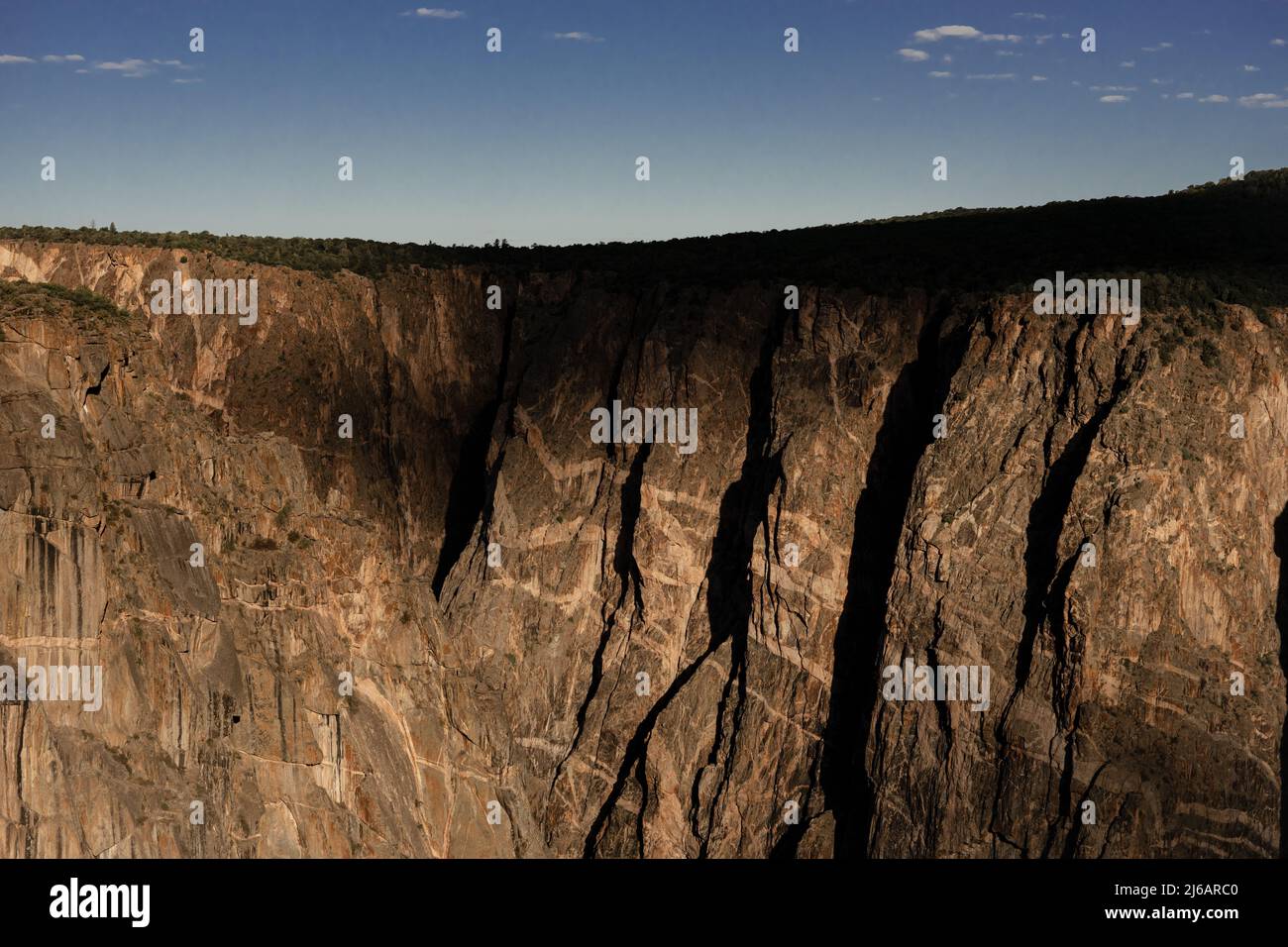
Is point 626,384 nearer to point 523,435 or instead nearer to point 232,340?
point 523,435

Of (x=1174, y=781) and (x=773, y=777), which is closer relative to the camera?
(x=1174, y=781)

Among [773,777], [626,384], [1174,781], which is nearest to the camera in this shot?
[1174,781]

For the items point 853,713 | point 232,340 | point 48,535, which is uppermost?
point 232,340

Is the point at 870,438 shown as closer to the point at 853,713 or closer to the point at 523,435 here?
the point at 853,713

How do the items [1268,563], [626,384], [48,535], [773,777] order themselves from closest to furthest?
[48,535] < [1268,563] < [773,777] < [626,384]

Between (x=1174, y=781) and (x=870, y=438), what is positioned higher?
(x=870, y=438)
